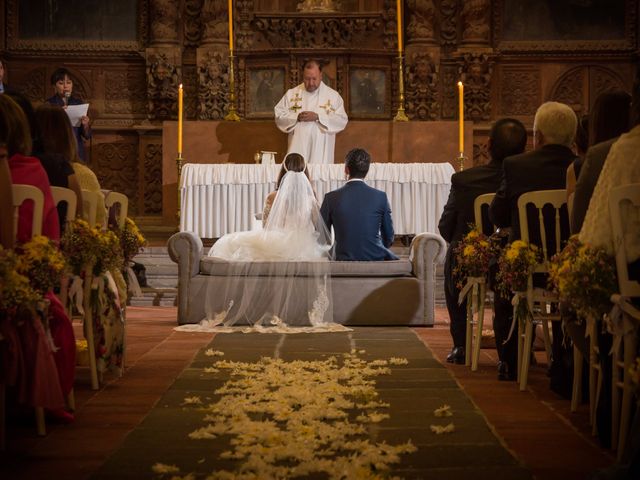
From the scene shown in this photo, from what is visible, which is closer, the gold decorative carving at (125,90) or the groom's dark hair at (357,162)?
the groom's dark hair at (357,162)

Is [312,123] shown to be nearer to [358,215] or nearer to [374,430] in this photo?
[358,215]

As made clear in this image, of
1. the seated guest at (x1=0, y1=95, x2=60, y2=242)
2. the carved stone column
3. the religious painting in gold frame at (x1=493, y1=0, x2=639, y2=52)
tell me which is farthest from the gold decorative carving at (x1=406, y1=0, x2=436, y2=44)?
the seated guest at (x1=0, y1=95, x2=60, y2=242)

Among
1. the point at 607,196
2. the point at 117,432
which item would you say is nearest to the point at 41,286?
the point at 117,432

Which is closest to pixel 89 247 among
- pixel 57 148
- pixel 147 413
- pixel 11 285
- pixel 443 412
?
pixel 57 148

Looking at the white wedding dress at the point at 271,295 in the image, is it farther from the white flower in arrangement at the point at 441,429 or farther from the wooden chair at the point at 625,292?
the wooden chair at the point at 625,292

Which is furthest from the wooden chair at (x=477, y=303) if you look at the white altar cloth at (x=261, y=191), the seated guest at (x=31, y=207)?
the white altar cloth at (x=261, y=191)

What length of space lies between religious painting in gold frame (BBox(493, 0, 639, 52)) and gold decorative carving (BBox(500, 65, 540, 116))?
0.30 metres

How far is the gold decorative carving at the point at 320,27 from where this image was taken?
543 inches

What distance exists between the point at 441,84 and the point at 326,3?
72.9 inches

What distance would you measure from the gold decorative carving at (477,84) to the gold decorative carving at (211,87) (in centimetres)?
307

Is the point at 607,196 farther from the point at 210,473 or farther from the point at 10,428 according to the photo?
the point at 10,428

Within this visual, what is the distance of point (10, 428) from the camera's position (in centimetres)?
433

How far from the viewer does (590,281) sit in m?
3.86

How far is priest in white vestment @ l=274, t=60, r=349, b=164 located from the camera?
11.9 metres
